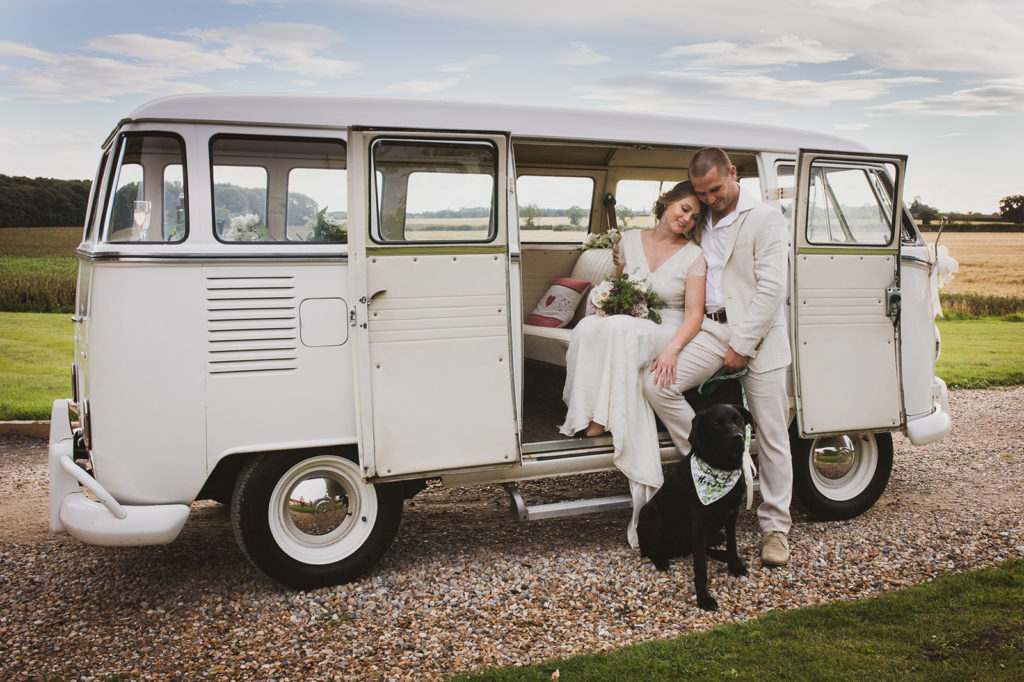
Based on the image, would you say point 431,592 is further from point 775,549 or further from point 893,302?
point 893,302

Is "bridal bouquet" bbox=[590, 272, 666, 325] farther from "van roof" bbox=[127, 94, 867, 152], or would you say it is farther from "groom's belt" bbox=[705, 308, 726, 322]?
"van roof" bbox=[127, 94, 867, 152]

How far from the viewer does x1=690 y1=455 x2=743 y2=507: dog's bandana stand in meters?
4.07

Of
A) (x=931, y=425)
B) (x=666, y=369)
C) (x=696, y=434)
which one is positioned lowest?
(x=931, y=425)

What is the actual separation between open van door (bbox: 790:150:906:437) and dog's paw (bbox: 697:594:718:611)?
4.54ft

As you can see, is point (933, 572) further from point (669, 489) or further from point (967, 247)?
point (967, 247)

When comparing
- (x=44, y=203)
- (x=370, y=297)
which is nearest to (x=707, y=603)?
(x=370, y=297)

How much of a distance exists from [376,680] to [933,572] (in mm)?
3142

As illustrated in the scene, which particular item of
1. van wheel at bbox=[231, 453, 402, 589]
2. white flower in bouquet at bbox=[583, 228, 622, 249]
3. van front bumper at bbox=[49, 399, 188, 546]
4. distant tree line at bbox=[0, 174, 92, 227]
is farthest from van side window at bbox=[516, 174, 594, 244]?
distant tree line at bbox=[0, 174, 92, 227]

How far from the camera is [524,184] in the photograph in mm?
6074

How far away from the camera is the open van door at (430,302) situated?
3990mm

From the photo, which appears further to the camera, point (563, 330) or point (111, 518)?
point (563, 330)

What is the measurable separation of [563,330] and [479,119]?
166cm

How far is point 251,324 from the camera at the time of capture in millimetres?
3875

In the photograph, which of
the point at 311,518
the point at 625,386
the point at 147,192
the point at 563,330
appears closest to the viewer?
the point at 147,192
